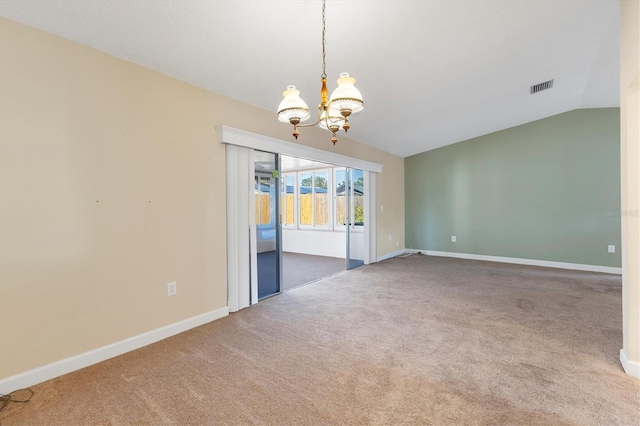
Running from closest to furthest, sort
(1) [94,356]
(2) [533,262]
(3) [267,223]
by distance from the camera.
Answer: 1. (1) [94,356]
2. (3) [267,223]
3. (2) [533,262]

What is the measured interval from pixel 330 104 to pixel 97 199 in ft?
6.73

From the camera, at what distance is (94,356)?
92.2 inches

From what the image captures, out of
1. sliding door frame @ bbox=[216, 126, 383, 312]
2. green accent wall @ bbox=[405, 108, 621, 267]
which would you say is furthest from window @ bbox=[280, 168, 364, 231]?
sliding door frame @ bbox=[216, 126, 383, 312]

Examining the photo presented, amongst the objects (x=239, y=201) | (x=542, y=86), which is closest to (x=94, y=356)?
(x=239, y=201)

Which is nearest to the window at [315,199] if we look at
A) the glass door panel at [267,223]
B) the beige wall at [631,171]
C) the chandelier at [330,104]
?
the glass door panel at [267,223]

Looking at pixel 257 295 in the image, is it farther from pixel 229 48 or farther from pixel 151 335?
pixel 229 48

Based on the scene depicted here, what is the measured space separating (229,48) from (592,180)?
6.48 meters

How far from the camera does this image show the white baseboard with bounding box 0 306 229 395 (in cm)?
200

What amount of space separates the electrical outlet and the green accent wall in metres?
5.98

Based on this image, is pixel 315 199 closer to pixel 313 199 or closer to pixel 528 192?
pixel 313 199

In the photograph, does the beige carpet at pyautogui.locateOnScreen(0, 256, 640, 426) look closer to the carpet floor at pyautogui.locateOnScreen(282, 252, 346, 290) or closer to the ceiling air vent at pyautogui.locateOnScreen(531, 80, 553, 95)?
the carpet floor at pyautogui.locateOnScreen(282, 252, 346, 290)

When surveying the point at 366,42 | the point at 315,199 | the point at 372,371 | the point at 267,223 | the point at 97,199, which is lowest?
the point at 372,371

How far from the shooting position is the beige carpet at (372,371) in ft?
5.71

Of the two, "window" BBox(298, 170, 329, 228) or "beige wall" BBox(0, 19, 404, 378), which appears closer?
"beige wall" BBox(0, 19, 404, 378)
